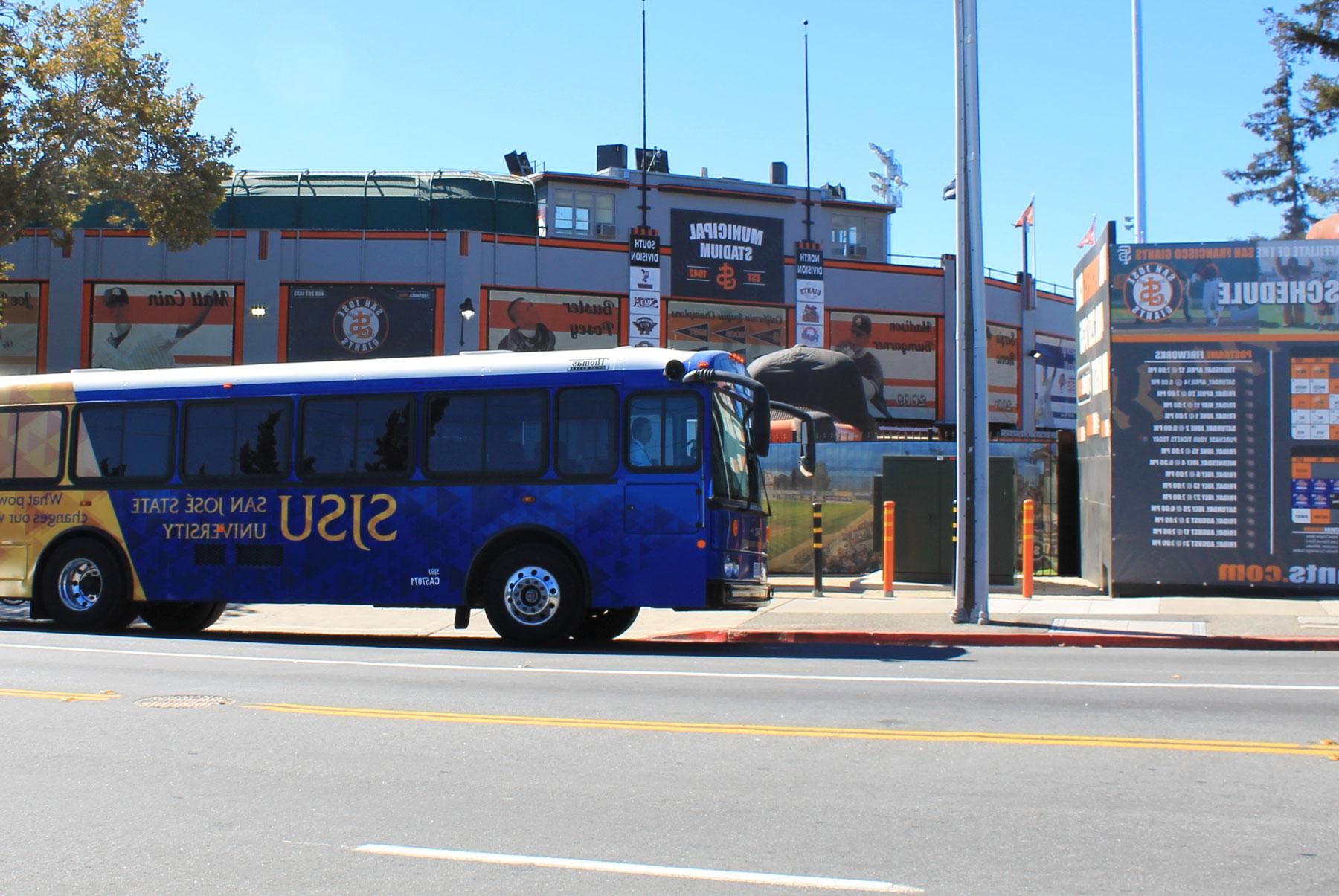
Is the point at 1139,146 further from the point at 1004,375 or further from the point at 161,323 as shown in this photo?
the point at 161,323

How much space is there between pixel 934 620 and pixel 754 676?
17.0 feet

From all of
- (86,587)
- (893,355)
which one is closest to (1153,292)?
(86,587)

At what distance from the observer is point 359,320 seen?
40.6 m

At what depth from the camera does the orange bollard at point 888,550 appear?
1852 centimetres

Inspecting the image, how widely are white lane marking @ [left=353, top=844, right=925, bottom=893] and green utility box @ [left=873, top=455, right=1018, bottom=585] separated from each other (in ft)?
49.0

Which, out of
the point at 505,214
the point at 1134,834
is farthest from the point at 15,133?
the point at 1134,834

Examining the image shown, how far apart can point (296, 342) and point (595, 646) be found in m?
29.3

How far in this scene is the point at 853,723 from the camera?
855 centimetres

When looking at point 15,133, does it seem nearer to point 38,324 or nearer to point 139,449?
point 139,449

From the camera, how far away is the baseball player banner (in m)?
42.9

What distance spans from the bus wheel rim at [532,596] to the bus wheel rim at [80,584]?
5.49 metres

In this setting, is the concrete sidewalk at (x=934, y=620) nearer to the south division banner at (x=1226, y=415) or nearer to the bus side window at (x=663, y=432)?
the south division banner at (x=1226, y=415)

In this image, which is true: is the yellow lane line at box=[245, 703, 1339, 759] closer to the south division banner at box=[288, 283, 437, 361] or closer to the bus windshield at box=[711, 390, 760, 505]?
the bus windshield at box=[711, 390, 760, 505]

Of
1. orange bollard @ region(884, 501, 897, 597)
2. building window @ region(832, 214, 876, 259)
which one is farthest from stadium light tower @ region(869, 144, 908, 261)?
orange bollard @ region(884, 501, 897, 597)
